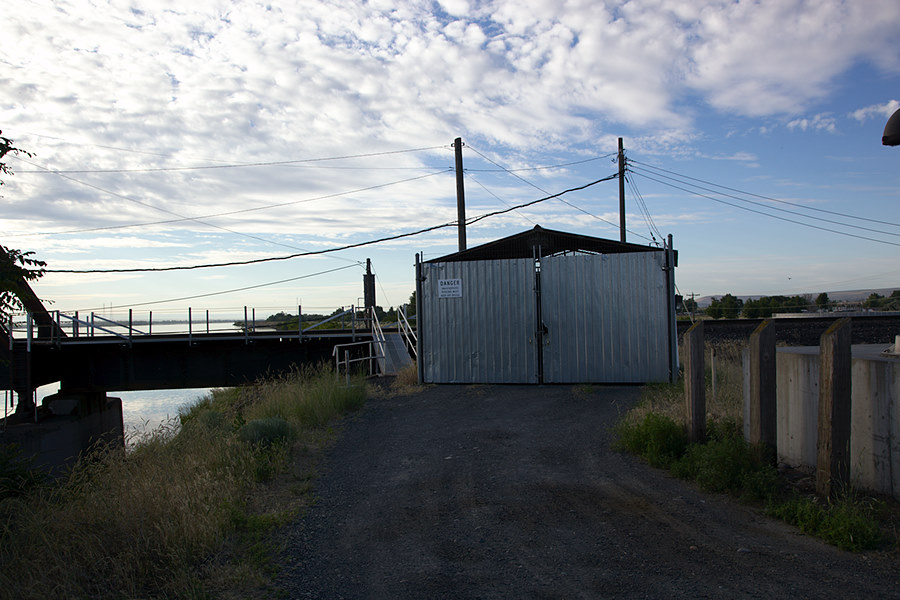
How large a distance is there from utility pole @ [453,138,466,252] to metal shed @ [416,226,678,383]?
8363 millimetres

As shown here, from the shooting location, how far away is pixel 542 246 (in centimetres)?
1373

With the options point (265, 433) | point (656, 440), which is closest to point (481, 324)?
point (265, 433)

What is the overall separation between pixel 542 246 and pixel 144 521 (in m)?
10.4

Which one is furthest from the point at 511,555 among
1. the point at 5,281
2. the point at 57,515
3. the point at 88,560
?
the point at 5,281

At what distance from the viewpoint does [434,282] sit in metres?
13.2

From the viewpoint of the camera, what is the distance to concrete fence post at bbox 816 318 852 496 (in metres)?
4.87

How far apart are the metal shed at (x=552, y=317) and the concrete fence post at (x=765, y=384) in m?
5.98

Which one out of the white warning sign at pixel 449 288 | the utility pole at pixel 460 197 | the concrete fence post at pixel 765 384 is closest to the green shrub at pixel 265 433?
the concrete fence post at pixel 765 384

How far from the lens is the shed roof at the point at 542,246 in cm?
1320

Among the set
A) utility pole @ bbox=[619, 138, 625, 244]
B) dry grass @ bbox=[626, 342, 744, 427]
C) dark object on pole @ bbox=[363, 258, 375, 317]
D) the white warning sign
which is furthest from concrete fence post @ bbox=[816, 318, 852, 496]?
utility pole @ bbox=[619, 138, 625, 244]

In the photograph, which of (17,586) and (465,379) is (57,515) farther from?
(465,379)

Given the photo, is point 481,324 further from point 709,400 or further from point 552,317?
point 709,400

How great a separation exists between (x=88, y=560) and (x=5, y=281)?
4421 millimetres

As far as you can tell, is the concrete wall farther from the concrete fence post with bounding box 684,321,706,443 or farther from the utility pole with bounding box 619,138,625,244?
the utility pole with bounding box 619,138,625,244
